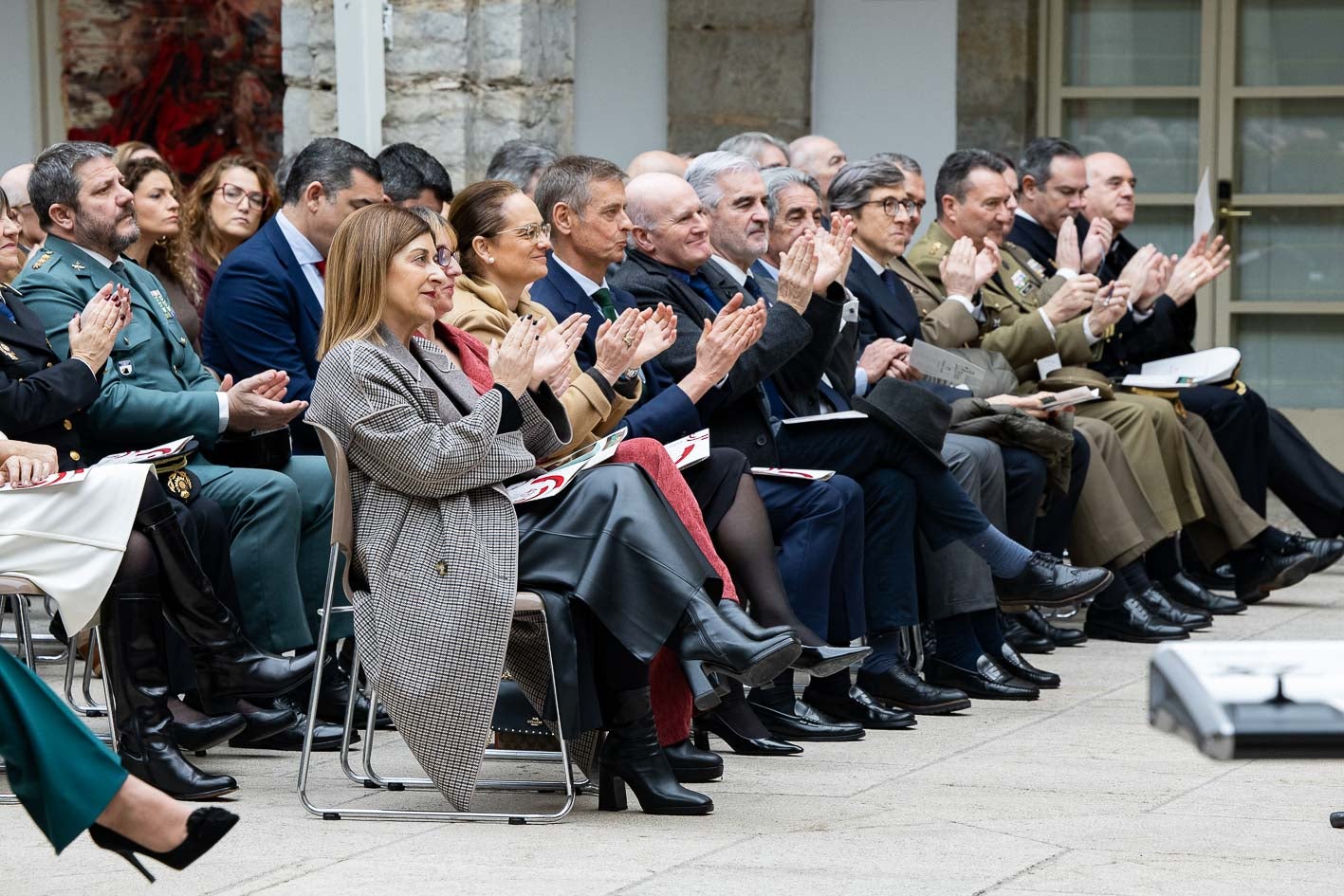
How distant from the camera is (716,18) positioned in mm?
10570

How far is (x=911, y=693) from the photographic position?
6254 mm

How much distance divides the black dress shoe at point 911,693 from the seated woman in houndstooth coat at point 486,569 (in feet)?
5.09

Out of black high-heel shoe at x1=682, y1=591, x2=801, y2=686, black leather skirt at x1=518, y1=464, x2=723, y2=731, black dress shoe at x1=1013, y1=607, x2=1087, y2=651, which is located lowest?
black dress shoe at x1=1013, y1=607, x2=1087, y2=651

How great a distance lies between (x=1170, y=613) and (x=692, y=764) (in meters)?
3.17

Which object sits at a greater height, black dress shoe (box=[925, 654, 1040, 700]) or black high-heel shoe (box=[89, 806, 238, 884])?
black high-heel shoe (box=[89, 806, 238, 884])

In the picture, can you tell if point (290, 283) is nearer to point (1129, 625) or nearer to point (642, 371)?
point (642, 371)

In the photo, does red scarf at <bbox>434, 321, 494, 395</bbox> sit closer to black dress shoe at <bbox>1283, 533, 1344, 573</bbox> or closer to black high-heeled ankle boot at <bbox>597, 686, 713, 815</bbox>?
black high-heeled ankle boot at <bbox>597, 686, 713, 815</bbox>

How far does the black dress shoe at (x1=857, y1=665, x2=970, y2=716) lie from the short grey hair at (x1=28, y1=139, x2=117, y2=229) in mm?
2583

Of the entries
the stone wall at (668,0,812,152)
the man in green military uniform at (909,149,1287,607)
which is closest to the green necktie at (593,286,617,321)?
the man in green military uniform at (909,149,1287,607)

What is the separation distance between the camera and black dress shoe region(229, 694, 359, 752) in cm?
559

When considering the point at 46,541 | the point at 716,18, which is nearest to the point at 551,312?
the point at 46,541

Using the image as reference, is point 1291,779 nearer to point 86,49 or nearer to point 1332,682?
point 1332,682

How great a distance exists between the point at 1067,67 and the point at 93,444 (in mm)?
6748

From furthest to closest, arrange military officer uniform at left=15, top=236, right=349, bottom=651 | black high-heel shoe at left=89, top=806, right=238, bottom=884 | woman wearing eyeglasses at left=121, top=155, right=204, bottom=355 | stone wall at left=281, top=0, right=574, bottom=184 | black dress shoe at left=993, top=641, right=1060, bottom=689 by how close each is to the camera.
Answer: stone wall at left=281, top=0, right=574, bottom=184 → black dress shoe at left=993, top=641, right=1060, bottom=689 → woman wearing eyeglasses at left=121, top=155, right=204, bottom=355 → military officer uniform at left=15, top=236, right=349, bottom=651 → black high-heel shoe at left=89, top=806, right=238, bottom=884
